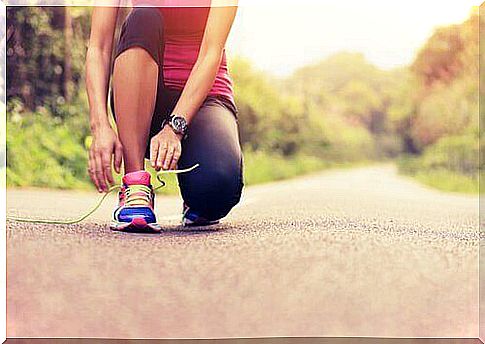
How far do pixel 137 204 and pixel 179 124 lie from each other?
37cm

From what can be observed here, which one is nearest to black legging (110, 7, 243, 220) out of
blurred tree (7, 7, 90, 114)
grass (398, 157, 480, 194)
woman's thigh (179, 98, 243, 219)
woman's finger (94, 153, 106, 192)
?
woman's thigh (179, 98, 243, 219)

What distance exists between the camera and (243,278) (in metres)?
3.51

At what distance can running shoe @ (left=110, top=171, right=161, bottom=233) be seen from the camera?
3.50 metres

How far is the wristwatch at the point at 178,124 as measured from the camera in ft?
11.4

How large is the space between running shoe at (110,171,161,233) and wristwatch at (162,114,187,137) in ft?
0.70

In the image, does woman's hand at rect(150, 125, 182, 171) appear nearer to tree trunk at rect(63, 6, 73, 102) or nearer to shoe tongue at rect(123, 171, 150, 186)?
shoe tongue at rect(123, 171, 150, 186)

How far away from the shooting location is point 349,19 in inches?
149

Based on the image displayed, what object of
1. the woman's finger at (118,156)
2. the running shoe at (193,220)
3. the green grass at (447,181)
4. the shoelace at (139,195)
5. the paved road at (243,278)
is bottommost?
the paved road at (243,278)

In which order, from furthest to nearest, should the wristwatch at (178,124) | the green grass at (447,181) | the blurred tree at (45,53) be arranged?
the green grass at (447,181), the blurred tree at (45,53), the wristwatch at (178,124)

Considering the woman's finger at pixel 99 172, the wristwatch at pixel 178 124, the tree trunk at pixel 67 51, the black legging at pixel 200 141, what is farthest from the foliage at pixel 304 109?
the wristwatch at pixel 178 124

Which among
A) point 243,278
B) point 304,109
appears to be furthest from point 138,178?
point 304,109

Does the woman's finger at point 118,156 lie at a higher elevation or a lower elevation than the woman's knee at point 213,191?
higher

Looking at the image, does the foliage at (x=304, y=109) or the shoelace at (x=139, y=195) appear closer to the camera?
the shoelace at (x=139, y=195)

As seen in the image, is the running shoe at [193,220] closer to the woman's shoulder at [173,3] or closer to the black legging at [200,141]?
the black legging at [200,141]
